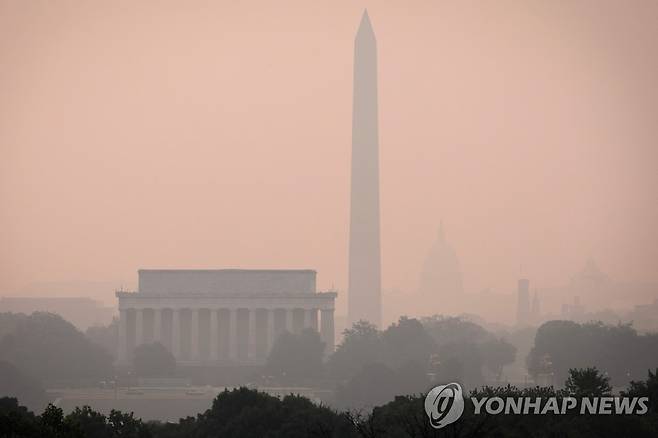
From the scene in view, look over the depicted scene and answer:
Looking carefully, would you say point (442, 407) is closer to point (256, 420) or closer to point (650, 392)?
point (256, 420)

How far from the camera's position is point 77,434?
294 ft

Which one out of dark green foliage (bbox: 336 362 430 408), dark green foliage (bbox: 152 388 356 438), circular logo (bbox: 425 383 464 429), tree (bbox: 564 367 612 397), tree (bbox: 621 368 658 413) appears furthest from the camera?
dark green foliage (bbox: 336 362 430 408)

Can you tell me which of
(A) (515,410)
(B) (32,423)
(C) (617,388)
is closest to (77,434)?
(B) (32,423)

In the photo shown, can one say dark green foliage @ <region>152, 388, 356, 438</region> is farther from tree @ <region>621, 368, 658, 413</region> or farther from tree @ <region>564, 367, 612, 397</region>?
tree @ <region>621, 368, 658, 413</region>

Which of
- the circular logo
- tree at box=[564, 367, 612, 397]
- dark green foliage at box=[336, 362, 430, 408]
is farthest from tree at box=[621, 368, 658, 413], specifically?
dark green foliage at box=[336, 362, 430, 408]

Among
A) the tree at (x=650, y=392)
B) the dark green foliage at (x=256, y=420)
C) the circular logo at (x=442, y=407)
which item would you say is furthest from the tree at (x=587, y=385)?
the circular logo at (x=442, y=407)

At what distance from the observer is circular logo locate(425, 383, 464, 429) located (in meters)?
87.9

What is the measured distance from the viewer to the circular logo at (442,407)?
87.9 metres

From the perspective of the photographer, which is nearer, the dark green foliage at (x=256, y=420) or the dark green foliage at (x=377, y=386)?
the dark green foliage at (x=256, y=420)

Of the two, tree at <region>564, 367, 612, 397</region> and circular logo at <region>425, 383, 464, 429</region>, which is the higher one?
tree at <region>564, 367, 612, 397</region>

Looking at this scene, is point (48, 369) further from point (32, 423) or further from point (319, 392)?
point (32, 423)

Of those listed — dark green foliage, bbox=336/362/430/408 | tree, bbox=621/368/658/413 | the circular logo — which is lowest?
the circular logo

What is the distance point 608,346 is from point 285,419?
8860cm

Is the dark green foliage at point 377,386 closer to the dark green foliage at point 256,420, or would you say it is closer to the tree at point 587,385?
the tree at point 587,385
